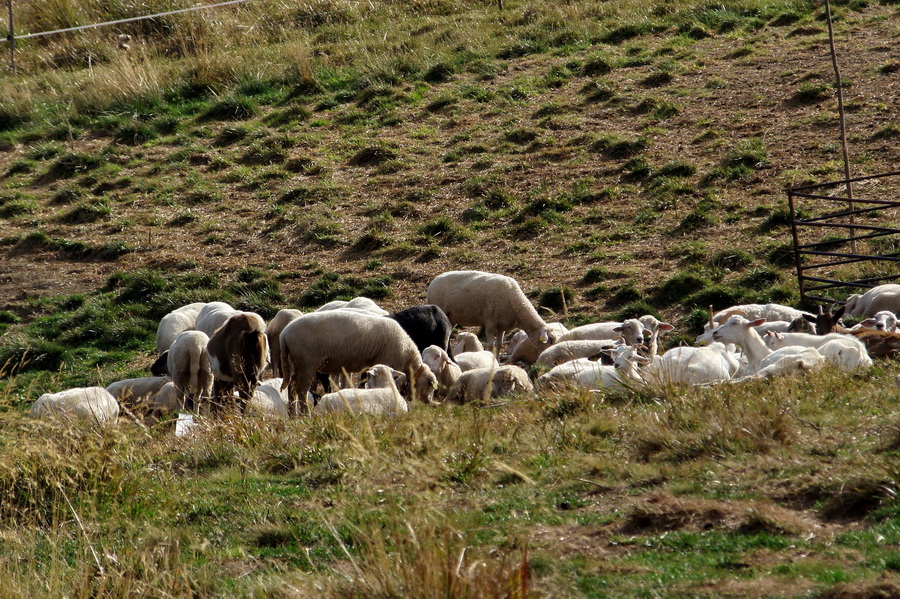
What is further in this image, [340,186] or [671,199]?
[340,186]

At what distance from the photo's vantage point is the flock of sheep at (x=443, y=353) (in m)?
8.27

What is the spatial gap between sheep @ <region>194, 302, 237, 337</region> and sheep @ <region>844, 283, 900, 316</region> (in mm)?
6874

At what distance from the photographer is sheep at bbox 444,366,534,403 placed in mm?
9367

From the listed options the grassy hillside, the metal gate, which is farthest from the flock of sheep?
the grassy hillside

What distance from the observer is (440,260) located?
14.7m

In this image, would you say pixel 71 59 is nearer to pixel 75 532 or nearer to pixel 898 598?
pixel 75 532

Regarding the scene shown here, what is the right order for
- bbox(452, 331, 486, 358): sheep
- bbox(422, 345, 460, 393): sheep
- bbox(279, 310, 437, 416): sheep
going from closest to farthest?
bbox(279, 310, 437, 416): sheep → bbox(422, 345, 460, 393): sheep → bbox(452, 331, 486, 358): sheep

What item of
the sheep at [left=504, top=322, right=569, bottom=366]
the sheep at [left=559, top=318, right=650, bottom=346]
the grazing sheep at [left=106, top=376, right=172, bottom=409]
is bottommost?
the sheep at [left=504, top=322, right=569, bottom=366]

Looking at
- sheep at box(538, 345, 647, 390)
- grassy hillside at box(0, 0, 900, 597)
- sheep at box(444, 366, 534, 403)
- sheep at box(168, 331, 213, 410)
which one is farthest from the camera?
sheep at box(168, 331, 213, 410)

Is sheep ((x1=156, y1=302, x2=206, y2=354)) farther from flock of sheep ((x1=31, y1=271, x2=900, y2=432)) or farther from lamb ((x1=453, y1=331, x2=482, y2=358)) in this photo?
lamb ((x1=453, y1=331, x2=482, y2=358))

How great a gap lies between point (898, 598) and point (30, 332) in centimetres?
1257

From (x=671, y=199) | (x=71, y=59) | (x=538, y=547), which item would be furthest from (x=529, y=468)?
(x=71, y=59)

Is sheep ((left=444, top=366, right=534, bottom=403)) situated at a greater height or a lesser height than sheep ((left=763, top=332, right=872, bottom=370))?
lesser

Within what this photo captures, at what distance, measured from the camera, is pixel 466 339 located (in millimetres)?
12188
